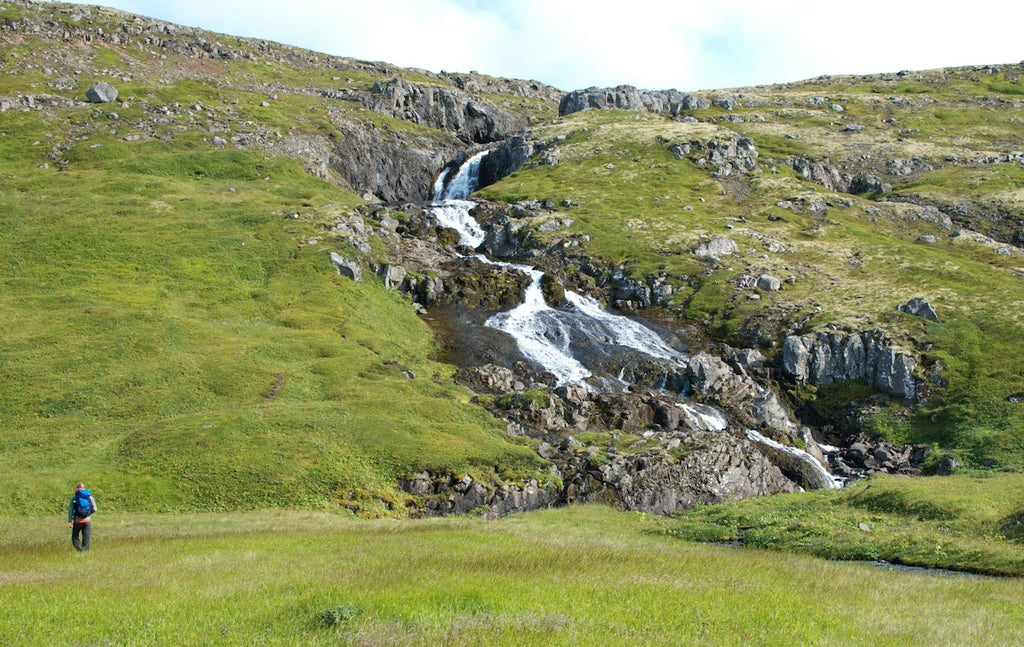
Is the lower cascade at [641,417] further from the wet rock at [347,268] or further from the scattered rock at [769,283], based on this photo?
the scattered rock at [769,283]

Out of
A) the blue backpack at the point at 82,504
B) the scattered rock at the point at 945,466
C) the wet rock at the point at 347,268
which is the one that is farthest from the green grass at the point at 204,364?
the scattered rock at the point at 945,466

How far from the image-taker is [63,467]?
37.5 m

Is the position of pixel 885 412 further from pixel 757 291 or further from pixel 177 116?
pixel 177 116

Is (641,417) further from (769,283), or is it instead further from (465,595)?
(465,595)

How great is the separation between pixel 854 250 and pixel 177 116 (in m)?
126

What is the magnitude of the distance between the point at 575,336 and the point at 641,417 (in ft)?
64.9

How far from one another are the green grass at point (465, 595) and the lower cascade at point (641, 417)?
1843 centimetres

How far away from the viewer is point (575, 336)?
243 feet

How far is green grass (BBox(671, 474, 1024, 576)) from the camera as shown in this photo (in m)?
26.0

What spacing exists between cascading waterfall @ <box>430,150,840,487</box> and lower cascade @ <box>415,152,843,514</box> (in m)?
0.14

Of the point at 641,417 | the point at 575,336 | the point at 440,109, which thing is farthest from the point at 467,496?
the point at 440,109

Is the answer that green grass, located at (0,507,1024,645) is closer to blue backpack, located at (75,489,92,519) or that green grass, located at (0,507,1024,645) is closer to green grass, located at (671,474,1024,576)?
blue backpack, located at (75,489,92,519)

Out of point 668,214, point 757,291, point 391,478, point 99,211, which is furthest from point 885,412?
point 99,211

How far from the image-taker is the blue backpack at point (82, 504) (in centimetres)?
2345
